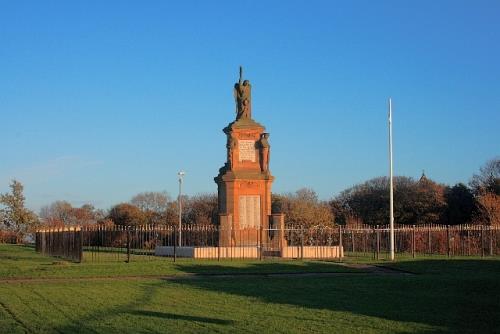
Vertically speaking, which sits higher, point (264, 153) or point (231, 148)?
point (231, 148)

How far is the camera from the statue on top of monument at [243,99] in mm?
40719

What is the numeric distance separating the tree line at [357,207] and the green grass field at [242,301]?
33905 millimetres

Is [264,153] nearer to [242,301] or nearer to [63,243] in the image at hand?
[63,243]

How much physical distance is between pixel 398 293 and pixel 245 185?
19720 mm

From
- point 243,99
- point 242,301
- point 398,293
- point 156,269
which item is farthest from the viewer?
point 243,99

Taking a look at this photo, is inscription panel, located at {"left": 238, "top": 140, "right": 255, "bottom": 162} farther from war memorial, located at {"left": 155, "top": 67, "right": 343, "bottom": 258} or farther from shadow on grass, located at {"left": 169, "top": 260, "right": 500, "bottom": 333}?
shadow on grass, located at {"left": 169, "top": 260, "right": 500, "bottom": 333}

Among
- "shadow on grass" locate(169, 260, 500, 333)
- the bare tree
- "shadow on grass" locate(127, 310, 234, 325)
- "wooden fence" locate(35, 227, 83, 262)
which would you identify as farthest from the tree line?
"shadow on grass" locate(127, 310, 234, 325)

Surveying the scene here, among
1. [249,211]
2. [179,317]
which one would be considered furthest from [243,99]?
[179,317]

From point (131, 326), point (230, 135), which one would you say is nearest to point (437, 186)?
point (230, 135)

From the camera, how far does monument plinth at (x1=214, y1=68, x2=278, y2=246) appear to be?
126 ft

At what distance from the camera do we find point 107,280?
24.0m

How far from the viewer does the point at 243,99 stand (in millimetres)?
40781

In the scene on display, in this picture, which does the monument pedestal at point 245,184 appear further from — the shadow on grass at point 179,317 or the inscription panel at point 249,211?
the shadow on grass at point 179,317

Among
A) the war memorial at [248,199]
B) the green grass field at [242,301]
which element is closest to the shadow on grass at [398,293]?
the green grass field at [242,301]
